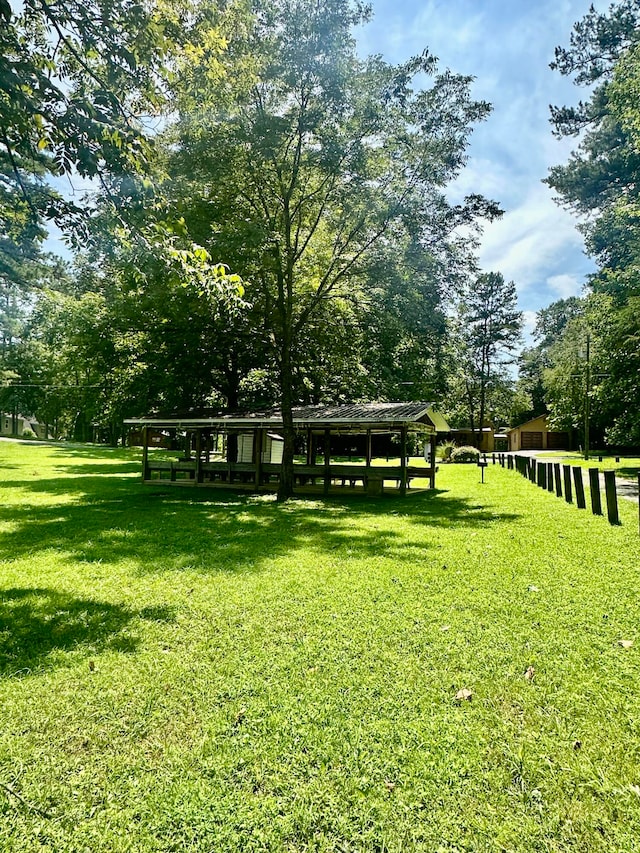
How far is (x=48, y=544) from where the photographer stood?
777 centimetres

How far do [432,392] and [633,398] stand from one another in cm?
964

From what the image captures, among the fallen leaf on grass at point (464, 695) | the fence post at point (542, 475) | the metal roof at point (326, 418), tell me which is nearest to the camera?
the fallen leaf on grass at point (464, 695)

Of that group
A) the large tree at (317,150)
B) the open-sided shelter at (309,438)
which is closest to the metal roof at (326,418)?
the open-sided shelter at (309,438)

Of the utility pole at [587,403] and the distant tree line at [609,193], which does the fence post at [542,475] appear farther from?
the utility pole at [587,403]

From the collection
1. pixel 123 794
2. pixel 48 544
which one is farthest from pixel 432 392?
pixel 123 794

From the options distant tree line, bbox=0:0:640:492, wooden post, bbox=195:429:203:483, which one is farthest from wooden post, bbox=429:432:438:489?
wooden post, bbox=195:429:203:483

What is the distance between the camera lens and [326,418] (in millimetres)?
14828

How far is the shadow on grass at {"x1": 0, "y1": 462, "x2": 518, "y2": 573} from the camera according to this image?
7.15 metres

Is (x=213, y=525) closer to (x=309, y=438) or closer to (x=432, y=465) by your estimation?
(x=309, y=438)

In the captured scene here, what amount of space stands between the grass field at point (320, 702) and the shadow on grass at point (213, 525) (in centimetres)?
27

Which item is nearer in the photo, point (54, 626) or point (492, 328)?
point (54, 626)

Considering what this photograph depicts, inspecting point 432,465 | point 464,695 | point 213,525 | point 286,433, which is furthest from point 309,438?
point 464,695

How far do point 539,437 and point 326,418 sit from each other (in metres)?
43.0

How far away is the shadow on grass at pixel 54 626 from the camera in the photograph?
12.3ft
